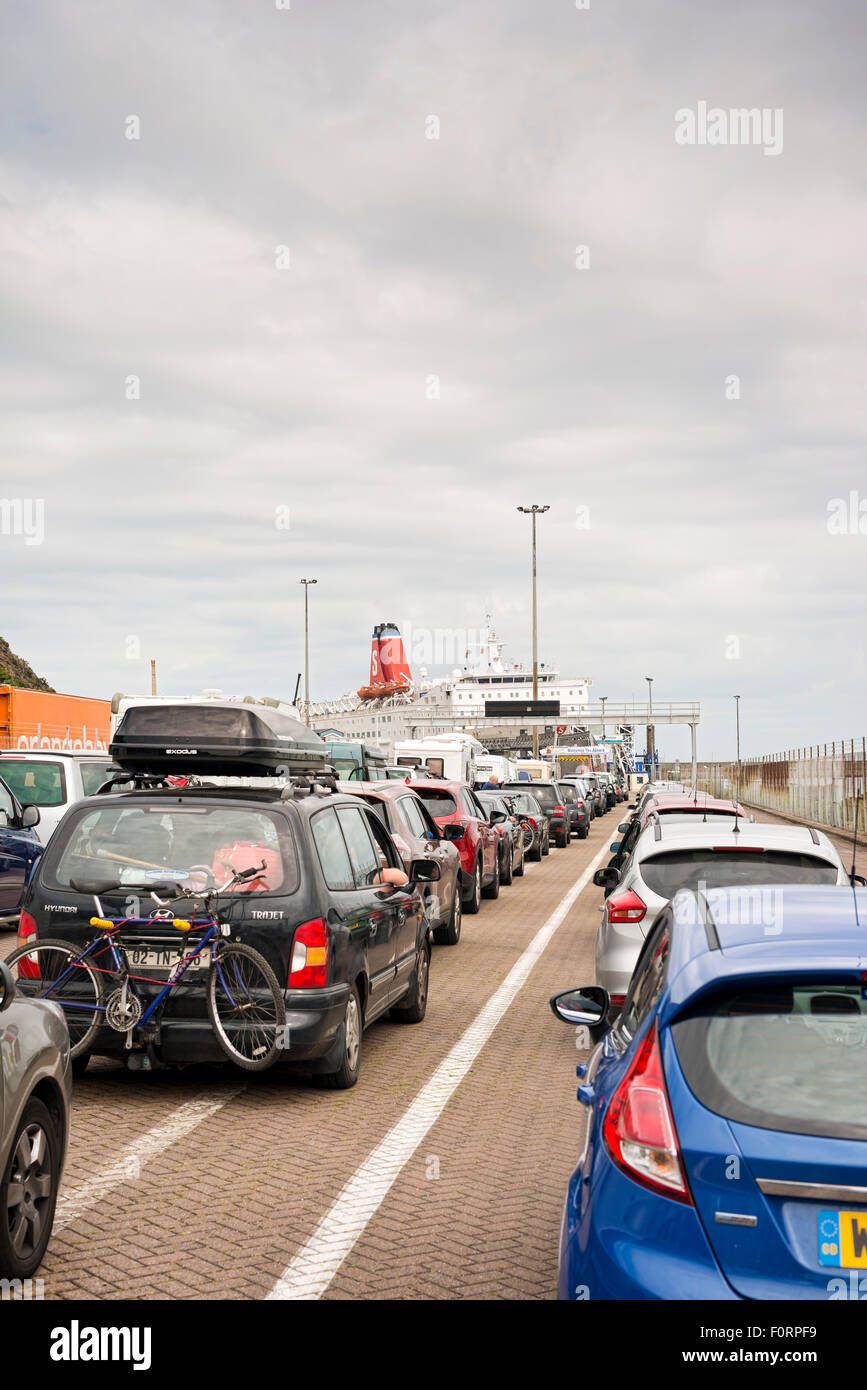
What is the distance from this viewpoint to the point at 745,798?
72.4 metres

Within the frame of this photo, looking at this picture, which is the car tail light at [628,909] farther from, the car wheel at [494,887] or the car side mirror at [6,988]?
the car wheel at [494,887]

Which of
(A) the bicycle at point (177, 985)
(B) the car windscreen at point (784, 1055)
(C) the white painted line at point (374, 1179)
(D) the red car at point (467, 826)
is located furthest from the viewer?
(D) the red car at point (467, 826)

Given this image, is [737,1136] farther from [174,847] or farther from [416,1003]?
[416,1003]

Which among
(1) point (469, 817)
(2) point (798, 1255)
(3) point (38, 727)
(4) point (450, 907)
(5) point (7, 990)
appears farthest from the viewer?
(3) point (38, 727)

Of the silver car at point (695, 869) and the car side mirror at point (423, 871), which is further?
the car side mirror at point (423, 871)

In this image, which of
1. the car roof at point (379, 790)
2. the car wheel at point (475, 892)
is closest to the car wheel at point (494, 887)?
the car wheel at point (475, 892)

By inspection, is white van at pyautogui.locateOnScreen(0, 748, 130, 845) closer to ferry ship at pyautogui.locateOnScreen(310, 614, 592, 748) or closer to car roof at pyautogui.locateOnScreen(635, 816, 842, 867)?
car roof at pyautogui.locateOnScreen(635, 816, 842, 867)

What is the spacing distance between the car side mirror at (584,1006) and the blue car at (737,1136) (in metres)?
1.26

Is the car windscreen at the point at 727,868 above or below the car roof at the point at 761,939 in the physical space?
below

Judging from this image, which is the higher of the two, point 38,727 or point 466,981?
point 38,727

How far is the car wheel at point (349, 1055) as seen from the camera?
313 inches
